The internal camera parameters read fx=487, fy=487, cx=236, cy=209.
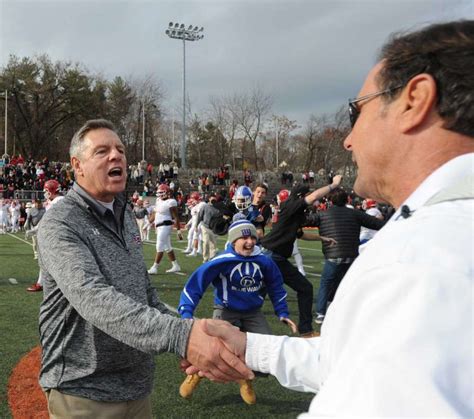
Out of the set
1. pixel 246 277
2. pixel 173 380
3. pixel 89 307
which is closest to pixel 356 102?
pixel 89 307

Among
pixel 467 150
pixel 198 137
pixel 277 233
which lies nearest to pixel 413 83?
pixel 467 150

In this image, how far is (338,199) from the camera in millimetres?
8156

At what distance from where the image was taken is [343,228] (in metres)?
7.89

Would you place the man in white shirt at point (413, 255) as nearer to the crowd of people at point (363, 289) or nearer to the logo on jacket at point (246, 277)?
the crowd of people at point (363, 289)

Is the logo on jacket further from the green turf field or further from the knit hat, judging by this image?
the green turf field

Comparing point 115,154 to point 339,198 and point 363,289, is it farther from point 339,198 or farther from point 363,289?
point 339,198

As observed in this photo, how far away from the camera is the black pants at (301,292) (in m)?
7.02

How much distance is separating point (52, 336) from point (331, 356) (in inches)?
71.2

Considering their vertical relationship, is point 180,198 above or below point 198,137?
below

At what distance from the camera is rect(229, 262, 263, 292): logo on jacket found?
17.1ft

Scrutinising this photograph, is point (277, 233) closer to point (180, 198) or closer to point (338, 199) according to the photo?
point (338, 199)

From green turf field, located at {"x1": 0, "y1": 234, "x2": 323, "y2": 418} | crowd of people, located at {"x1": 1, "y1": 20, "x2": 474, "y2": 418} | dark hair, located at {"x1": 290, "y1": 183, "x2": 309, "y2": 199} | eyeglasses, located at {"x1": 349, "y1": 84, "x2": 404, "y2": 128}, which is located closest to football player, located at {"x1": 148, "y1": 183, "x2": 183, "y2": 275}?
green turf field, located at {"x1": 0, "y1": 234, "x2": 323, "y2": 418}

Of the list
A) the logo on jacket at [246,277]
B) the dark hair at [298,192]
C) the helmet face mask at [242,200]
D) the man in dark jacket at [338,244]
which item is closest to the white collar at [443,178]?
the logo on jacket at [246,277]

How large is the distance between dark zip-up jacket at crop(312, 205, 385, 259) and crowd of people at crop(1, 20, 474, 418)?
→ 5.40 metres
